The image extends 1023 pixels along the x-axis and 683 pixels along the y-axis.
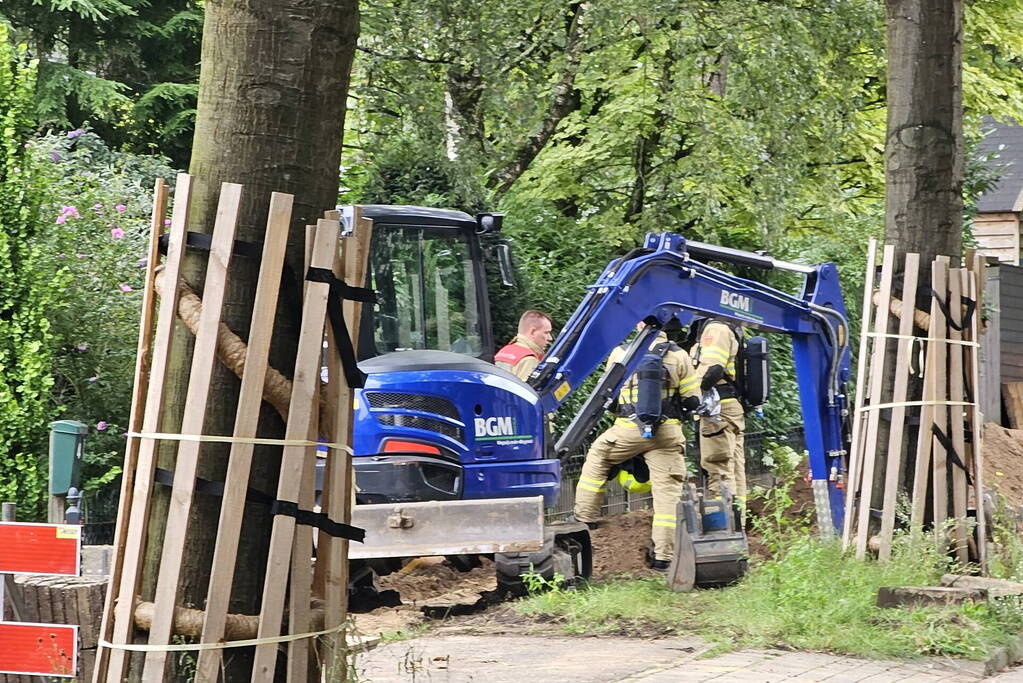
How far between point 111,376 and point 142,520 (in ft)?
24.2

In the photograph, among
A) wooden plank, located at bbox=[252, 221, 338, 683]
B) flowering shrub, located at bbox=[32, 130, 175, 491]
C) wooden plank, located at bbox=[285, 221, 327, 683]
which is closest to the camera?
wooden plank, located at bbox=[252, 221, 338, 683]

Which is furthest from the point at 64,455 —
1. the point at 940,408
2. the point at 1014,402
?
the point at 1014,402

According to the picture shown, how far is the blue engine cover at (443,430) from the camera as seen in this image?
9.98 m

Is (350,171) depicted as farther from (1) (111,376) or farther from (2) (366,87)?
(1) (111,376)

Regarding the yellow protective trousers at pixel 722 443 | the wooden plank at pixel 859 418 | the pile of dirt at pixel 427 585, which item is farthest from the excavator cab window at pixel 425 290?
the yellow protective trousers at pixel 722 443

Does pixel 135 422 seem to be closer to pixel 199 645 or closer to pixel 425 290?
pixel 199 645

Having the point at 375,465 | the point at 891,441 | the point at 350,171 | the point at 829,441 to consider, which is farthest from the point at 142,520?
the point at 350,171

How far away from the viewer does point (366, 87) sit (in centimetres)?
1541

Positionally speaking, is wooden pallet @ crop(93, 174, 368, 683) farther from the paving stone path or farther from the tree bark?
the tree bark

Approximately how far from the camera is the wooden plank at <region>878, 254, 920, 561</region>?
31.0 ft

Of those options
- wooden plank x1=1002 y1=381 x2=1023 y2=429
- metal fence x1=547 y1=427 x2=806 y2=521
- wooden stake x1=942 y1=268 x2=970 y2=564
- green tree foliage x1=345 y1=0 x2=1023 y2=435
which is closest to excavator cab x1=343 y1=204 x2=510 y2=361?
metal fence x1=547 y1=427 x2=806 y2=521

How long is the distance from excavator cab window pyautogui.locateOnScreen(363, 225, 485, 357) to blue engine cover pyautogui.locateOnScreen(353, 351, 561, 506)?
0.17 meters

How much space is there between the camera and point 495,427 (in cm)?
1028

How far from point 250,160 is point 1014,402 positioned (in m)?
19.7
